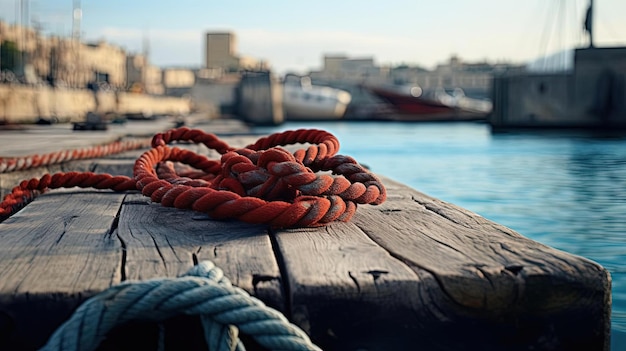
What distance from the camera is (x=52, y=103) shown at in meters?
20.0

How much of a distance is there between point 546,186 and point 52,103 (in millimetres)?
14771

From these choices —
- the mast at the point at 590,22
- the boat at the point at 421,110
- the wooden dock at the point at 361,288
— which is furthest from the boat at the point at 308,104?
the wooden dock at the point at 361,288

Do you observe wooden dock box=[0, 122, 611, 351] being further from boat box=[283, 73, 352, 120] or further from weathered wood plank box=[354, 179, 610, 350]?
boat box=[283, 73, 352, 120]

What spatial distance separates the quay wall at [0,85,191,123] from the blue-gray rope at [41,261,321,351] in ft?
40.4

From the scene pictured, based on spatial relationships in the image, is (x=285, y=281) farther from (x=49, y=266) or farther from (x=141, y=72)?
(x=141, y=72)

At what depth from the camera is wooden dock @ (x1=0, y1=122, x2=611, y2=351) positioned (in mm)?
1244

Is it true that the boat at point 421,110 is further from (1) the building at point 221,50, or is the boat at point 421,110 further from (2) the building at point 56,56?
(1) the building at point 221,50

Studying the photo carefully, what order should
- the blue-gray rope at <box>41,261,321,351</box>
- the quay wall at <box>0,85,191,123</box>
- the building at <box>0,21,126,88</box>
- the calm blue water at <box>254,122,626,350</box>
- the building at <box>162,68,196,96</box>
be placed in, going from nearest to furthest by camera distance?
the blue-gray rope at <box>41,261,321,351</box> < the calm blue water at <box>254,122,626,350</box> < the quay wall at <box>0,85,191,123</box> < the building at <box>0,21,126,88</box> < the building at <box>162,68,196,96</box>

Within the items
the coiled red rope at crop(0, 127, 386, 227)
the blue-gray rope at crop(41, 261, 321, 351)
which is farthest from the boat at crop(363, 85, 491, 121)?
the blue-gray rope at crop(41, 261, 321, 351)

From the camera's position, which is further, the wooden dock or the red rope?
the red rope

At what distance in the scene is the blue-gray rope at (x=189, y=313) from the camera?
1138 millimetres

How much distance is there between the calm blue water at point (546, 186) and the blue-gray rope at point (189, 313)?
229 centimetres

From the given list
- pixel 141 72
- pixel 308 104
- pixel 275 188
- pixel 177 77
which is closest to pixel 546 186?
pixel 275 188

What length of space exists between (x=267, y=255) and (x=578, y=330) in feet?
2.02
